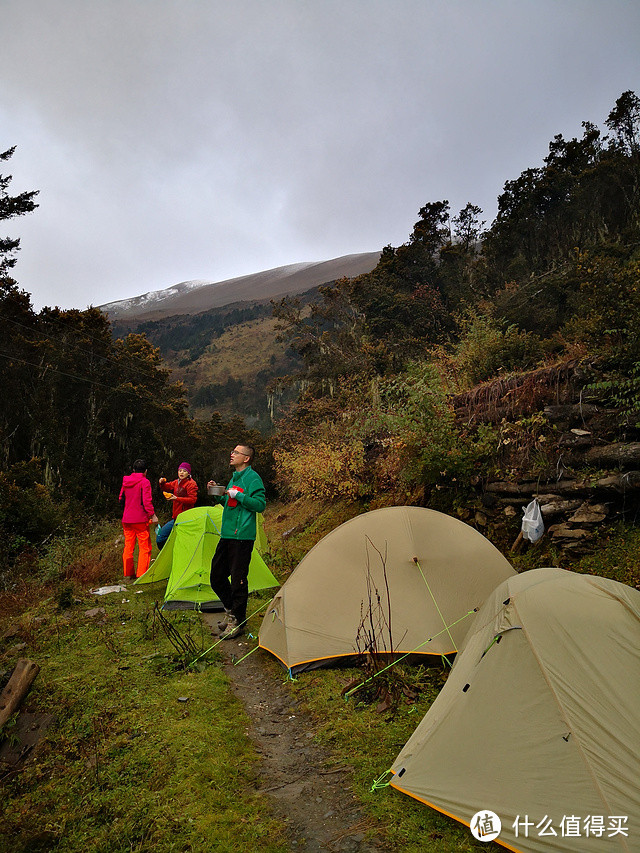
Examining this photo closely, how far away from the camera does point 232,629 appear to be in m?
5.80

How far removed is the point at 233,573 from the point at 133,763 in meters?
2.52

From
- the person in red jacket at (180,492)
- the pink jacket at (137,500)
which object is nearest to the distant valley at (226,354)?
the person in red jacket at (180,492)

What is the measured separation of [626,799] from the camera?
2.41m

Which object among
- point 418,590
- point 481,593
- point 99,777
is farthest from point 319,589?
point 99,777

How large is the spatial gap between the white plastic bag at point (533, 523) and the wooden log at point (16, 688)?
557 centimetres

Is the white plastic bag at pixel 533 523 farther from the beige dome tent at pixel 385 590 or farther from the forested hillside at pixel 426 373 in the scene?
the beige dome tent at pixel 385 590

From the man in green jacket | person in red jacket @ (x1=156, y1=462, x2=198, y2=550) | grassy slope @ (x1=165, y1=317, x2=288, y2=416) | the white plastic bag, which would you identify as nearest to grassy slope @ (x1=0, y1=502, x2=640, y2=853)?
the white plastic bag

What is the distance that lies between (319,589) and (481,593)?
1.62m

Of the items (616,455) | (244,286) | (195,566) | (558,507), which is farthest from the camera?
(244,286)

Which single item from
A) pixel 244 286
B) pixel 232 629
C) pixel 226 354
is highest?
pixel 244 286

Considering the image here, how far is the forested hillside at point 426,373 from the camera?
7.07 m

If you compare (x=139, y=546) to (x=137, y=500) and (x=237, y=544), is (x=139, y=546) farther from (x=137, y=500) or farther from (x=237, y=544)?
(x=237, y=544)

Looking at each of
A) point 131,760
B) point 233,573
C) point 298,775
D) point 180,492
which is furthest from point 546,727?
point 180,492

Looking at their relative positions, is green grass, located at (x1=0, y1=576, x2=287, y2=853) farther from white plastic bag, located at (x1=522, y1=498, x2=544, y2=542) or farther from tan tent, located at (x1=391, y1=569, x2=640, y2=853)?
white plastic bag, located at (x1=522, y1=498, x2=544, y2=542)
